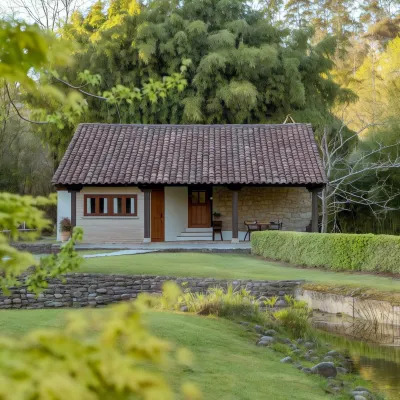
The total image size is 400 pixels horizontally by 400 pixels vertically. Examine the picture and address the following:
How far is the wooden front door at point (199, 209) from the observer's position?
95.7 feet

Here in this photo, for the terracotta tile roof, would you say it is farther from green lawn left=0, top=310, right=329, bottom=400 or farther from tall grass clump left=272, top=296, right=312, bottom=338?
green lawn left=0, top=310, right=329, bottom=400

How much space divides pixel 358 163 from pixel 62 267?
28592 mm

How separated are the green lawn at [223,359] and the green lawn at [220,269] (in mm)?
5291

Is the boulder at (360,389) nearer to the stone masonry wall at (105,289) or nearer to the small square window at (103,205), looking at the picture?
the stone masonry wall at (105,289)

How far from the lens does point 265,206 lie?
95.9 ft

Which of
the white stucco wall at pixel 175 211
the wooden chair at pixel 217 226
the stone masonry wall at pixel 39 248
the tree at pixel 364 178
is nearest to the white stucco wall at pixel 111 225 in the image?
the white stucco wall at pixel 175 211

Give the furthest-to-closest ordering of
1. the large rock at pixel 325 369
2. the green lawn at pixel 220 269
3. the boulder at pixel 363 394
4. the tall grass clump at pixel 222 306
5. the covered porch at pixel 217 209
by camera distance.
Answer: the covered porch at pixel 217 209, the green lawn at pixel 220 269, the tall grass clump at pixel 222 306, the large rock at pixel 325 369, the boulder at pixel 363 394

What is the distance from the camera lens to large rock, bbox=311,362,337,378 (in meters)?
9.17

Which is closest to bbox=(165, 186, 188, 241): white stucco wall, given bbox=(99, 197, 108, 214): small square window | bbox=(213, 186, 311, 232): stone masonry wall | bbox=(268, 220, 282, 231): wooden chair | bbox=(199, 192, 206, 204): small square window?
bbox=(199, 192, 206, 204): small square window

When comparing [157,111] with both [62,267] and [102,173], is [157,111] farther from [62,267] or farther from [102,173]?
[62,267]

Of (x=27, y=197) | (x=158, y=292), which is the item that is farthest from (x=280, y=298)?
(x=27, y=197)

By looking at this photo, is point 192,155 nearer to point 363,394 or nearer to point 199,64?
point 199,64

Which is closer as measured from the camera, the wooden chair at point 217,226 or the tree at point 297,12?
the wooden chair at point 217,226

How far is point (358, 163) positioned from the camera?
3175cm
